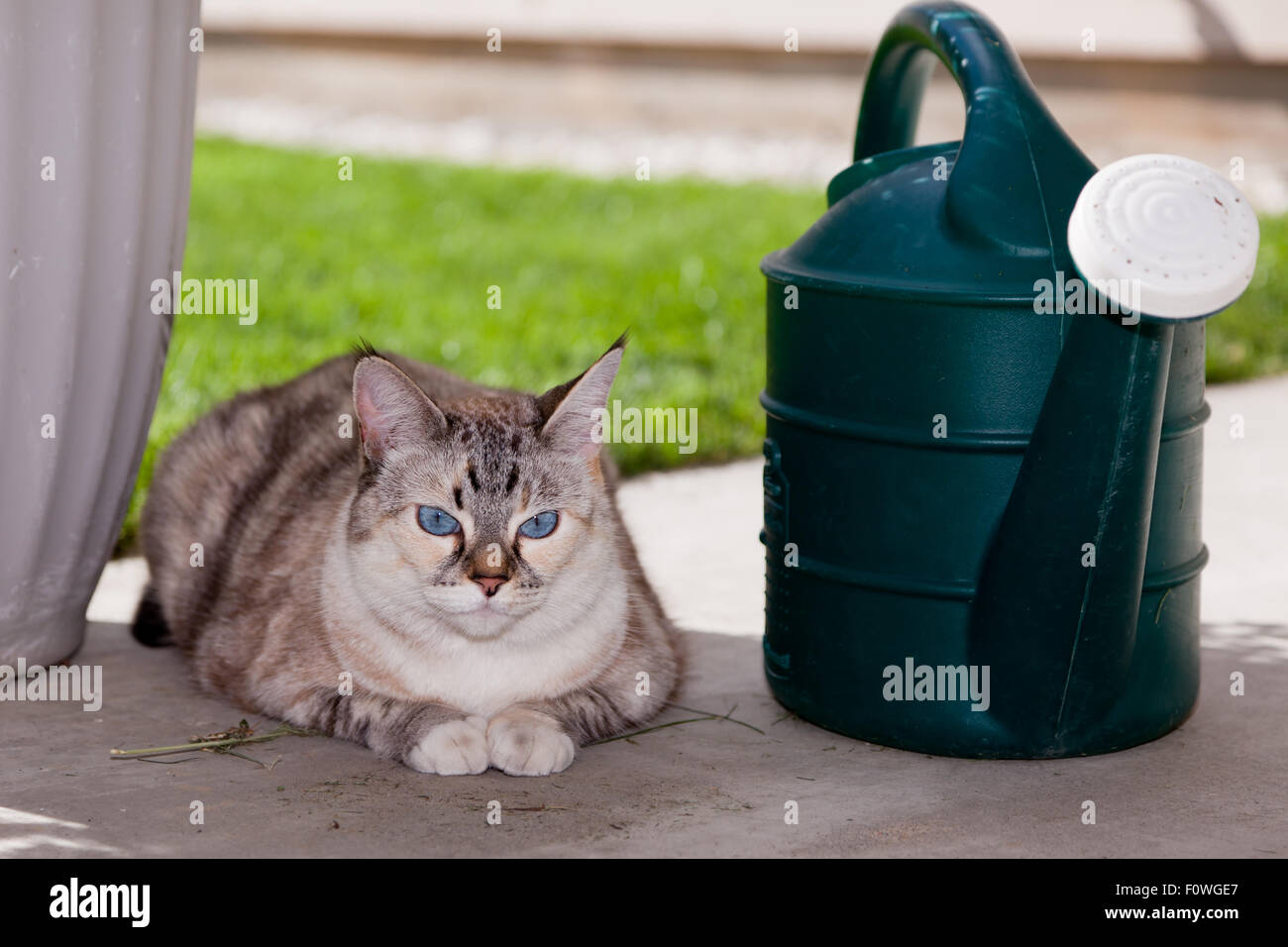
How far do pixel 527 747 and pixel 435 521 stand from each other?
0.49 m

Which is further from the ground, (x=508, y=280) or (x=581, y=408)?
(x=508, y=280)

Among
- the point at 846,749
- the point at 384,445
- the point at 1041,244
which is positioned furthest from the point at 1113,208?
the point at 384,445

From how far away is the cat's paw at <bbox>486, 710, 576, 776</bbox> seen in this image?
337 cm

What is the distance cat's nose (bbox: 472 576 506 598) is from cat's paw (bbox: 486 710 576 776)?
321mm

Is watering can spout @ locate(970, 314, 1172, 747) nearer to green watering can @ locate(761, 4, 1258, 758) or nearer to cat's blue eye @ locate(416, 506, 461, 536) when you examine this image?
green watering can @ locate(761, 4, 1258, 758)

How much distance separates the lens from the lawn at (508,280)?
21.7ft

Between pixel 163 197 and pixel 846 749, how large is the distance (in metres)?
2.01

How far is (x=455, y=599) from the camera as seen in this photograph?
Result: 3.26 metres

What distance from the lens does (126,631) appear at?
14.4 feet

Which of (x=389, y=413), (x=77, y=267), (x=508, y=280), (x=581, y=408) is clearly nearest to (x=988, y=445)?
(x=581, y=408)

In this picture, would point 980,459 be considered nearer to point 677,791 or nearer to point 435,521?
point 677,791

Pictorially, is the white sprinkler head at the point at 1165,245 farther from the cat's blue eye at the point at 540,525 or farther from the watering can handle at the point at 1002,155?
the cat's blue eye at the point at 540,525

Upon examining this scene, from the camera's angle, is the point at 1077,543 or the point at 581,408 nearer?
the point at 1077,543

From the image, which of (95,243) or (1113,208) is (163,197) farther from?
(1113,208)
